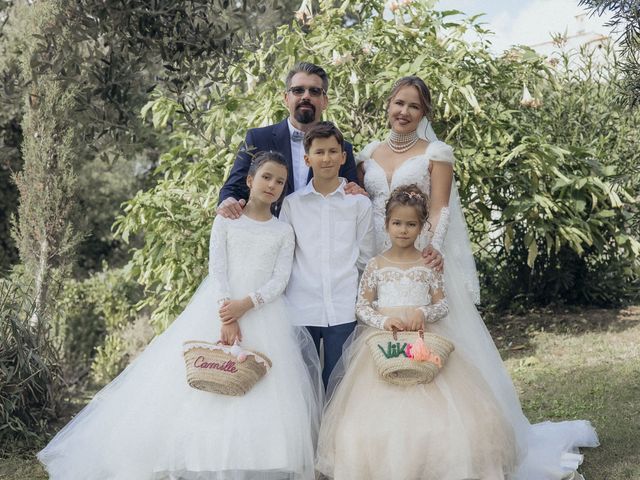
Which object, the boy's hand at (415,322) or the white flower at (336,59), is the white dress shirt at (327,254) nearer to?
the boy's hand at (415,322)

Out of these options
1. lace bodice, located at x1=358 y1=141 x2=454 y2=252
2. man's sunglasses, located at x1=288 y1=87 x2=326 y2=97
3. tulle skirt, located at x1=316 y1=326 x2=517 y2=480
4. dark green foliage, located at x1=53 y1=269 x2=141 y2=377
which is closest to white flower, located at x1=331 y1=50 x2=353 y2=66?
man's sunglasses, located at x1=288 y1=87 x2=326 y2=97

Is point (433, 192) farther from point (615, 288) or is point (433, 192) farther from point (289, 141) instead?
point (615, 288)

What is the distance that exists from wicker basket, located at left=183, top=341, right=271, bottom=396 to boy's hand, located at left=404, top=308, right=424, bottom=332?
0.72 meters

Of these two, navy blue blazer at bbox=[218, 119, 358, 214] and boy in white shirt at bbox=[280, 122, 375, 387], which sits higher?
navy blue blazer at bbox=[218, 119, 358, 214]

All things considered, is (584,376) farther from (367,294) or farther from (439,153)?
(367,294)

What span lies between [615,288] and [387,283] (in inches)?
210

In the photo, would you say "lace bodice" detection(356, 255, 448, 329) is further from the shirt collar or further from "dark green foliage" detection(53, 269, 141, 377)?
"dark green foliage" detection(53, 269, 141, 377)

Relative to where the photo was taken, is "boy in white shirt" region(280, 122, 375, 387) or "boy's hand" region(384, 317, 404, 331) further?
"boy in white shirt" region(280, 122, 375, 387)

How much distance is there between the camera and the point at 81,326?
30.4 ft

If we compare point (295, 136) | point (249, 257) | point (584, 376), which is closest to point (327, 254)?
point (249, 257)

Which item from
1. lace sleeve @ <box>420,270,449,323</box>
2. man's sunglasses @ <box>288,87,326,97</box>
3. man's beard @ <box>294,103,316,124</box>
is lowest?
lace sleeve @ <box>420,270,449,323</box>

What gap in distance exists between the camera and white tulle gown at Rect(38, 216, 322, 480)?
354 centimetres

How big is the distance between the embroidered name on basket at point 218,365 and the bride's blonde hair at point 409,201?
1033 millimetres

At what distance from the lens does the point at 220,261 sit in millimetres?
3855
